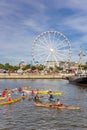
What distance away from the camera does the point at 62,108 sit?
49.0m

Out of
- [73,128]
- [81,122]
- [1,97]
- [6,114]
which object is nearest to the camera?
[73,128]

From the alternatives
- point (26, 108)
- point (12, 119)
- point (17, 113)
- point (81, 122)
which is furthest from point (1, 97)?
point (81, 122)

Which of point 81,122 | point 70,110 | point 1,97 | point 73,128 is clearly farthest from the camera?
point 1,97

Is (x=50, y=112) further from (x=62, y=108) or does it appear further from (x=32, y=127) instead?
(x=32, y=127)

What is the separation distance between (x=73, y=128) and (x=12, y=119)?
922cm

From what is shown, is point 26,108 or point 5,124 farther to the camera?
point 26,108

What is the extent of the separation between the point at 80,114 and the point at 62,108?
4952 millimetres

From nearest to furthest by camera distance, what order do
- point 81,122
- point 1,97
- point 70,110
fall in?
point 81,122 → point 70,110 → point 1,97

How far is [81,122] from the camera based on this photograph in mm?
39188

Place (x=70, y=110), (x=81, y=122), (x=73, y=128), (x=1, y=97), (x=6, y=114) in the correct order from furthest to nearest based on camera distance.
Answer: (x=1, y=97) → (x=70, y=110) → (x=6, y=114) → (x=81, y=122) → (x=73, y=128)

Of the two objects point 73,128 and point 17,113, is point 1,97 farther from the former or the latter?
point 73,128

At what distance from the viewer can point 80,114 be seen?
4466cm

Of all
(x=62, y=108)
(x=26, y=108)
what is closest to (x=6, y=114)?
(x=26, y=108)

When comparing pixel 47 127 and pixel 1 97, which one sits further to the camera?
pixel 1 97
